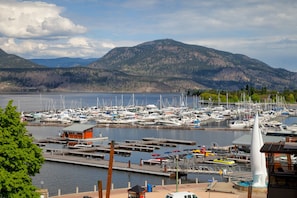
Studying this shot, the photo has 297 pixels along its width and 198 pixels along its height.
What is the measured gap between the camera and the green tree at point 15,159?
72.5 ft

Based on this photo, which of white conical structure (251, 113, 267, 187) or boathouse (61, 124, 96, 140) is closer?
white conical structure (251, 113, 267, 187)

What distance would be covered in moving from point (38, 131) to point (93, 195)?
6655 centimetres

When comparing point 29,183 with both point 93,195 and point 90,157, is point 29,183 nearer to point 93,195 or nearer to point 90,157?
point 93,195

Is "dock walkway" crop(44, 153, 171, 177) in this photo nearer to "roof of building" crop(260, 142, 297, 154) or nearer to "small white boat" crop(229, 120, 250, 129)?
"roof of building" crop(260, 142, 297, 154)

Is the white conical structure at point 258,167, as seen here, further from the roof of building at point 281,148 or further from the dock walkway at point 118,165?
the roof of building at point 281,148

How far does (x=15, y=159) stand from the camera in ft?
75.2

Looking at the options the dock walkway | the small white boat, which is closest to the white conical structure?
the dock walkway

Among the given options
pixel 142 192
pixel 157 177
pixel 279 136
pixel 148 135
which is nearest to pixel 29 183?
pixel 142 192

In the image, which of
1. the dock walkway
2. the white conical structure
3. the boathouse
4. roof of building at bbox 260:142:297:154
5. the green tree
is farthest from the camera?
the boathouse

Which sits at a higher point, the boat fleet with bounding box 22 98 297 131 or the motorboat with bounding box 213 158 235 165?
the boat fleet with bounding box 22 98 297 131

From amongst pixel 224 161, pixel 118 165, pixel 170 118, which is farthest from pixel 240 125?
pixel 118 165

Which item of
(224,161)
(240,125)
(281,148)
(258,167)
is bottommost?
(224,161)

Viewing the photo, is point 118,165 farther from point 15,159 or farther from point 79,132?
point 15,159

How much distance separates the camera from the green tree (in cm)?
2209
